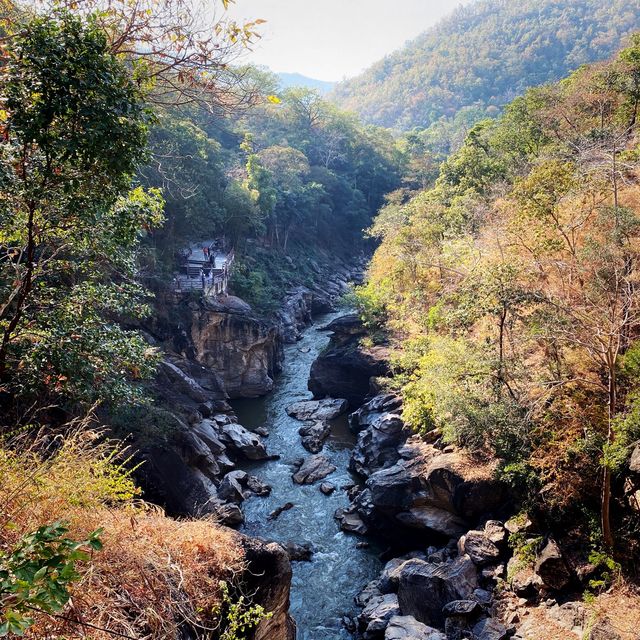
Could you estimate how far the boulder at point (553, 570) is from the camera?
9.44 meters

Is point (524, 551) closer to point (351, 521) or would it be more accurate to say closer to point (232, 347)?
point (351, 521)

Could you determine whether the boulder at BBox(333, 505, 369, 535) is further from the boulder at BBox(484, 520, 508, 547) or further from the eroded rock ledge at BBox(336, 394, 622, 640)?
the boulder at BBox(484, 520, 508, 547)

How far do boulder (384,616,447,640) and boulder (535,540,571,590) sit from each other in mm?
2319

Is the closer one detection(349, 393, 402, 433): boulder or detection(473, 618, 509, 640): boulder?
detection(473, 618, 509, 640): boulder

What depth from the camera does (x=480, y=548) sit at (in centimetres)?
1093

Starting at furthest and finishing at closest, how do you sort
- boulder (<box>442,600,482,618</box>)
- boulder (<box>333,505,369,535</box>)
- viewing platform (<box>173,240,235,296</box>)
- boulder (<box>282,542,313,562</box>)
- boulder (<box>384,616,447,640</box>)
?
1. viewing platform (<box>173,240,235,296</box>)
2. boulder (<box>333,505,369,535</box>)
3. boulder (<box>282,542,313,562</box>)
4. boulder (<box>442,600,482,618</box>)
5. boulder (<box>384,616,447,640</box>)

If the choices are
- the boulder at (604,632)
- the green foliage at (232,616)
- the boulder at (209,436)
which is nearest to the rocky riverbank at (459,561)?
the boulder at (604,632)

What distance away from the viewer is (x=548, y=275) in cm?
1313

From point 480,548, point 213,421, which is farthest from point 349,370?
point 480,548

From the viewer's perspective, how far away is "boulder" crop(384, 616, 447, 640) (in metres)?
9.41

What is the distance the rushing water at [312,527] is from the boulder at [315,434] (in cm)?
25

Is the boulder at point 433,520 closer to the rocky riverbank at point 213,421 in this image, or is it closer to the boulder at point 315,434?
the rocky riverbank at point 213,421

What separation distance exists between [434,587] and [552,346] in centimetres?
609

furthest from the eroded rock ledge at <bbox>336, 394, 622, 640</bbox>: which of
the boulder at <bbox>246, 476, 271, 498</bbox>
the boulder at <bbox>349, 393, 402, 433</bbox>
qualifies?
the boulder at <bbox>349, 393, 402, 433</bbox>
